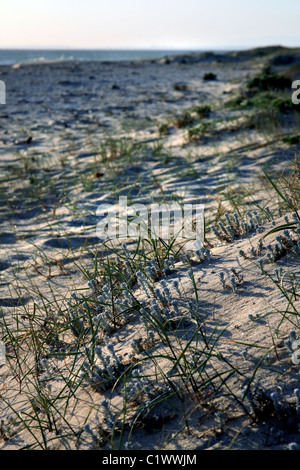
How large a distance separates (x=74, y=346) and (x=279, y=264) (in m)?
1.45

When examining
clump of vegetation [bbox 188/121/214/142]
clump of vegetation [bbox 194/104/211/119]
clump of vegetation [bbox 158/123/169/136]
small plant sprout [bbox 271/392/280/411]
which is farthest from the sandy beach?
clump of vegetation [bbox 194/104/211/119]

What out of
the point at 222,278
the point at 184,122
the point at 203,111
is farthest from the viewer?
the point at 203,111

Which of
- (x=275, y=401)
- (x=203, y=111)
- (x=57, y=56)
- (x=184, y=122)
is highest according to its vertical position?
(x=57, y=56)

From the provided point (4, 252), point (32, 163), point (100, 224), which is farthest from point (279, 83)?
point (4, 252)

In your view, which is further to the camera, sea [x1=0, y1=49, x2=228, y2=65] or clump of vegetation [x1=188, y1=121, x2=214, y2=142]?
sea [x1=0, y1=49, x2=228, y2=65]

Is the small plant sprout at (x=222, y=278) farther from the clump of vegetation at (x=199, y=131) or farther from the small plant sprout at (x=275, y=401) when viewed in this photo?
the clump of vegetation at (x=199, y=131)

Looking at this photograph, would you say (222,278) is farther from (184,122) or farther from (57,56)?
(57,56)

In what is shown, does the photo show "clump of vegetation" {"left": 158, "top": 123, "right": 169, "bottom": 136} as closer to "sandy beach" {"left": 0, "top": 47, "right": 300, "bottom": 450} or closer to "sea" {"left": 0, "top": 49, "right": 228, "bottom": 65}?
"sandy beach" {"left": 0, "top": 47, "right": 300, "bottom": 450}

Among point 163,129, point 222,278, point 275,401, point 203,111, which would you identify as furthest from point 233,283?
point 203,111

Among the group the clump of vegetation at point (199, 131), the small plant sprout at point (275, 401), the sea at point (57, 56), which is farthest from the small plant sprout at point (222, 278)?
the sea at point (57, 56)

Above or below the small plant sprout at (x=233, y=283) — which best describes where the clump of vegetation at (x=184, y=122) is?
above

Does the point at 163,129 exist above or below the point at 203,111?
below

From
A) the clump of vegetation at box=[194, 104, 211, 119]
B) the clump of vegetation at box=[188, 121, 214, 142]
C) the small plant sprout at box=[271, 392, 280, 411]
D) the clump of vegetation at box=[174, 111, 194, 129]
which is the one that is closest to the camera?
the small plant sprout at box=[271, 392, 280, 411]

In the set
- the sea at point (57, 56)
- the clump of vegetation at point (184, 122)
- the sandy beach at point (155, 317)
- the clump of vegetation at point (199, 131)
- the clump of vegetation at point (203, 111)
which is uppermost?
the sea at point (57, 56)
